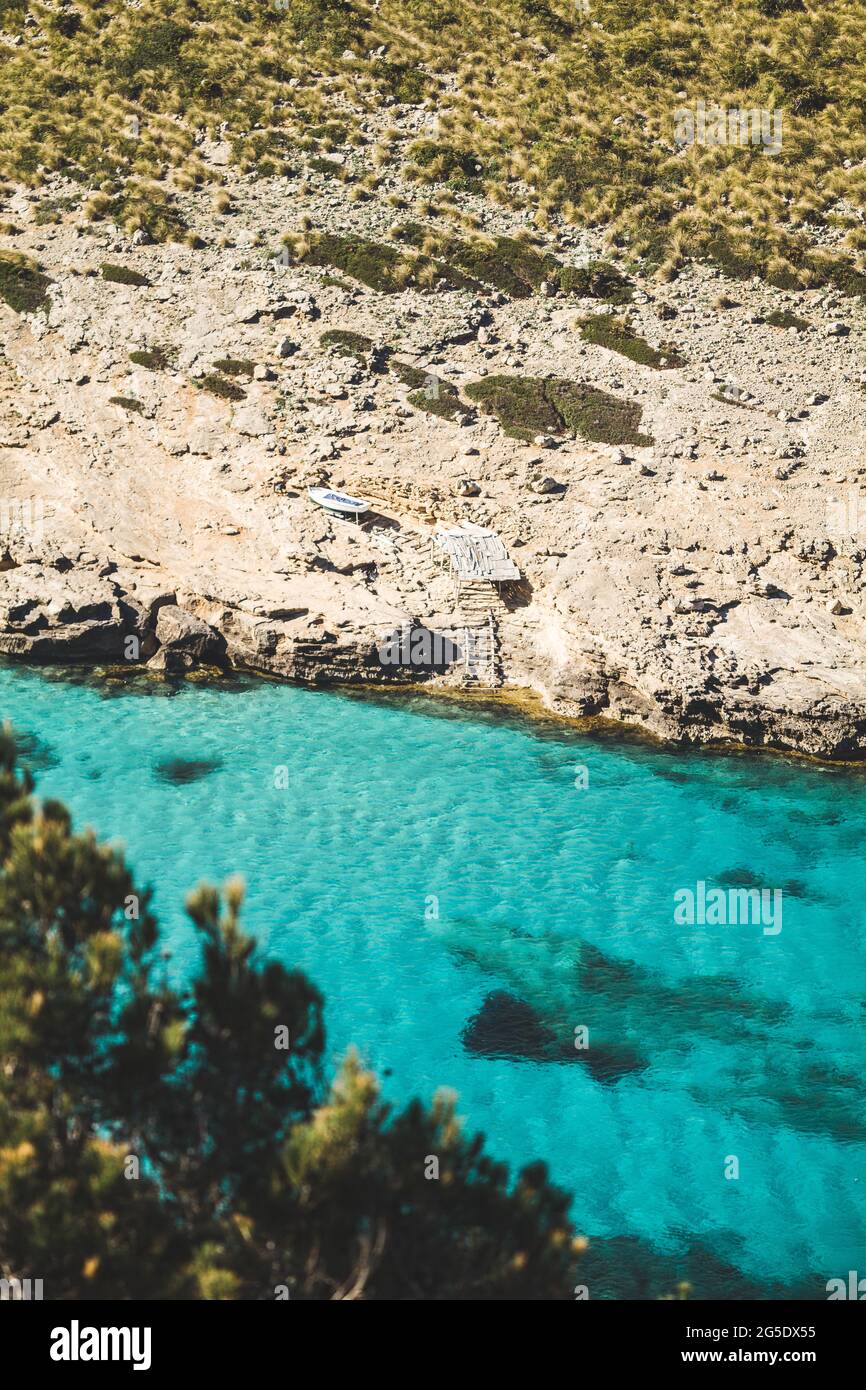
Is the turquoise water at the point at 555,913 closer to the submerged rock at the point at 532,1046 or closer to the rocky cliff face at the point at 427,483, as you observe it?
the submerged rock at the point at 532,1046

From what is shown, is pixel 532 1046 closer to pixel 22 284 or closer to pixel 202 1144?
pixel 202 1144

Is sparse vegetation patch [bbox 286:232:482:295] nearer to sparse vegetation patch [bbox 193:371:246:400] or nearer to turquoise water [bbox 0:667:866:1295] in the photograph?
sparse vegetation patch [bbox 193:371:246:400]

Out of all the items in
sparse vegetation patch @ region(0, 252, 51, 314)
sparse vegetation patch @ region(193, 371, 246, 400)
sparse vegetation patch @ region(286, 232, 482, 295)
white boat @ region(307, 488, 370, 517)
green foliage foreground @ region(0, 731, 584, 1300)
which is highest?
sparse vegetation patch @ region(286, 232, 482, 295)

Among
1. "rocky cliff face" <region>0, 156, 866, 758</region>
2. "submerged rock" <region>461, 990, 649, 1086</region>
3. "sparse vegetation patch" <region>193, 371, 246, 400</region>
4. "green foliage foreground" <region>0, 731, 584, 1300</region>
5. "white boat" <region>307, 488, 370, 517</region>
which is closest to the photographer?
"green foliage foreground" <region>0, 731, 584, 1300</region>

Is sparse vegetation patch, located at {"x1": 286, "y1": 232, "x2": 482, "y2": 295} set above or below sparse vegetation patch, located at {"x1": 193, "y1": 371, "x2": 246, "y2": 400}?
above

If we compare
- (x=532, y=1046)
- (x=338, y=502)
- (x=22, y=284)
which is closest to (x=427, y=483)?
(x=338, y=502)

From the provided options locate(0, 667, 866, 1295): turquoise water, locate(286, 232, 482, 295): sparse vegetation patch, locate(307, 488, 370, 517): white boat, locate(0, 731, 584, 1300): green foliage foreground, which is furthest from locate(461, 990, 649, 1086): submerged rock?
locate(286, 232, 482, 295): sparse vegetation patch

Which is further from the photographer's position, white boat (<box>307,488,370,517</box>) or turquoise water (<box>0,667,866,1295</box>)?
white boat (<box>307,488,370,517</box>)
